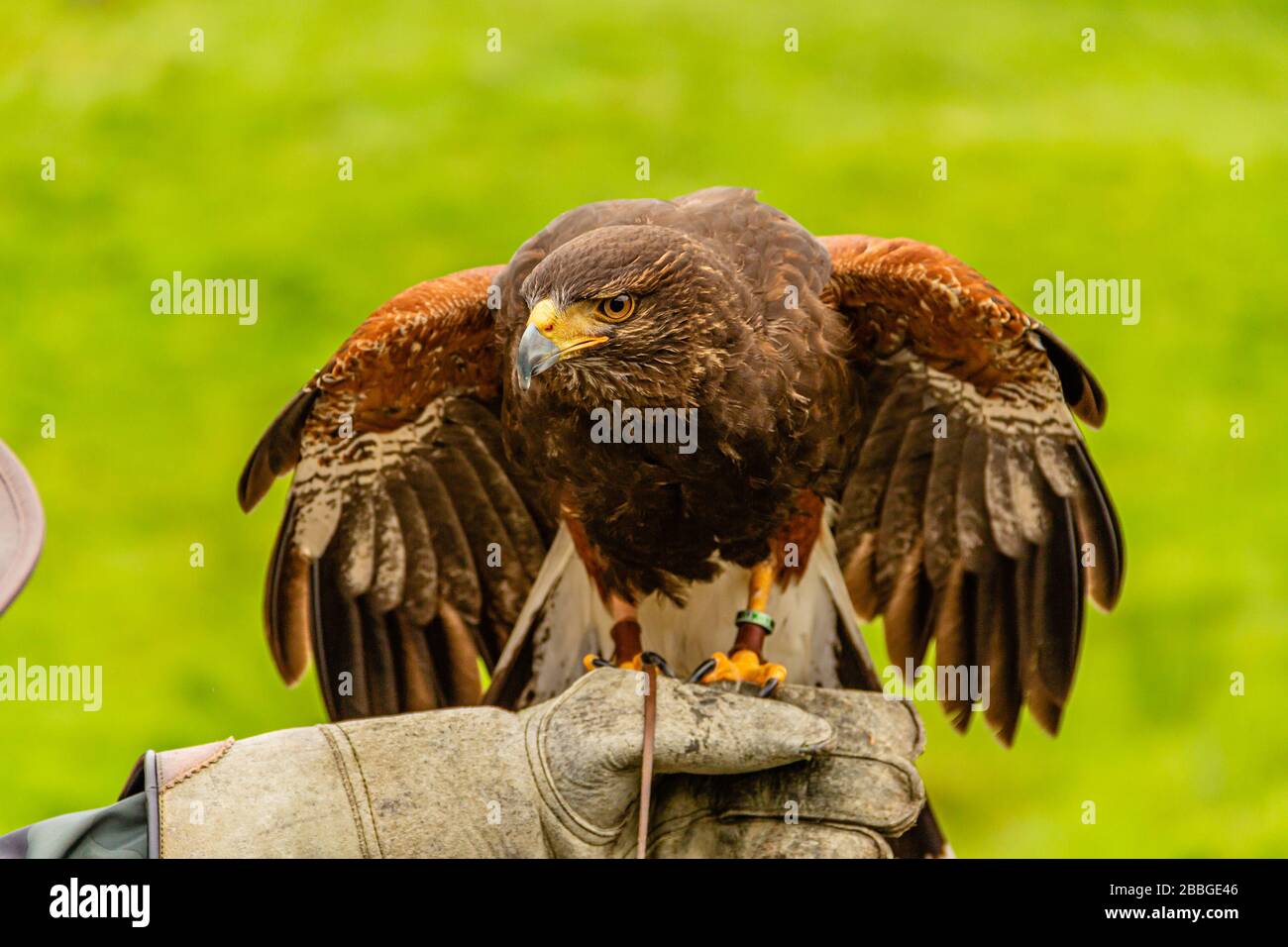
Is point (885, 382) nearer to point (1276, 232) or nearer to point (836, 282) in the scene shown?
point (836, 282)

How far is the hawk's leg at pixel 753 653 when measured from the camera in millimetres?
4227

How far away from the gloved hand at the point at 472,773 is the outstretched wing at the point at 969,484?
3.19 ft

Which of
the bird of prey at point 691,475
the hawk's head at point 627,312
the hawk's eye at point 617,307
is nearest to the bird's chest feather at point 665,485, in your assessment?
the bird of prey at point 691,475

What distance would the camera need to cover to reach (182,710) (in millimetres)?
9055

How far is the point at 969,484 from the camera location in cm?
455

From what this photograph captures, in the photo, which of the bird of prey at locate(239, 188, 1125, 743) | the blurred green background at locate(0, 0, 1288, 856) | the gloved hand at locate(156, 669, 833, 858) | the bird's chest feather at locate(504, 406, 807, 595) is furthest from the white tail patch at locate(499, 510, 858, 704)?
the blurred green background at locate(0, 0, 1288, 856)

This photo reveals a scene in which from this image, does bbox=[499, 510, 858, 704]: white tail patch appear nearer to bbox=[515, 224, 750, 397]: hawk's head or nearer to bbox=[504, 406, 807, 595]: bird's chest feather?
bbox=[504, 406, 807, 595]: bird's chest feather

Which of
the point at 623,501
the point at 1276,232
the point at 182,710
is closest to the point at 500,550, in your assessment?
the point at 623,501

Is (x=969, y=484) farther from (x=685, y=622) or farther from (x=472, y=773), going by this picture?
(x=472, y=773)

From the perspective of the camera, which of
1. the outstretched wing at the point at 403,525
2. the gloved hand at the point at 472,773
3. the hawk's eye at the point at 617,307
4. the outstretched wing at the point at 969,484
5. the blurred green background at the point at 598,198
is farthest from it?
the blurred green background at the point at 598,198

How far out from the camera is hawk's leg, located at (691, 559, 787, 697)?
423 centimetres

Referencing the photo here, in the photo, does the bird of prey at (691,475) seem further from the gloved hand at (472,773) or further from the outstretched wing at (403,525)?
the gloved hand at (472,773)

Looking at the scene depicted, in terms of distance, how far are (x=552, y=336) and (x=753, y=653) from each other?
1.17m
